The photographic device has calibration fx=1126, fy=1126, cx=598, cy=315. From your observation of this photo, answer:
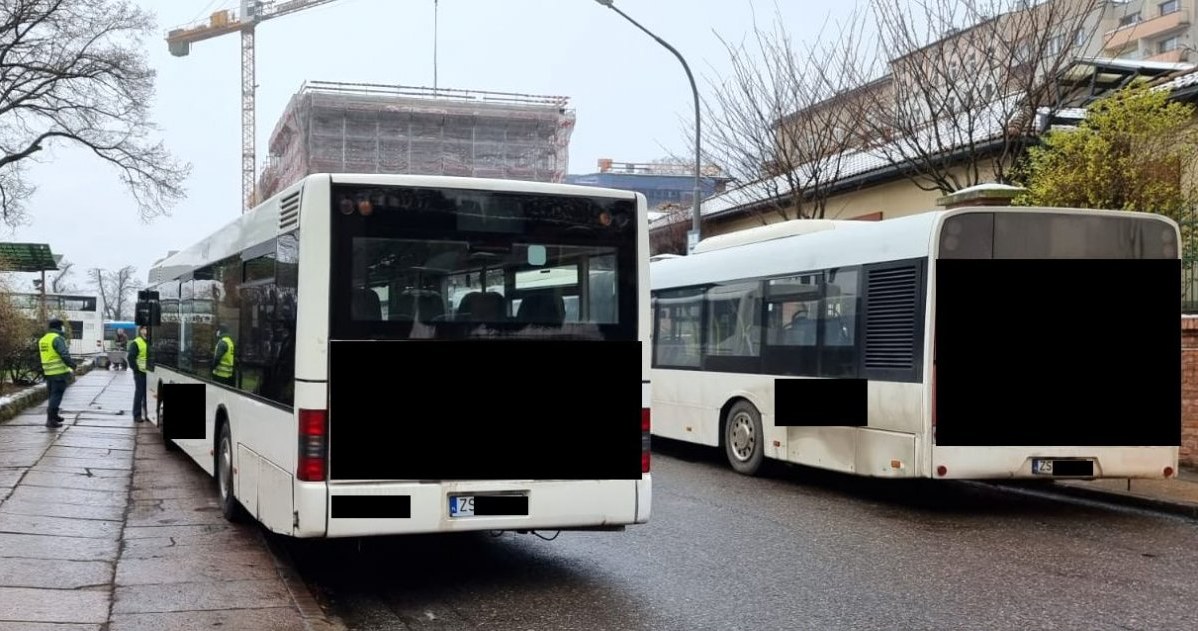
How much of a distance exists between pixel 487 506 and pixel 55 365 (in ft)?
39.3

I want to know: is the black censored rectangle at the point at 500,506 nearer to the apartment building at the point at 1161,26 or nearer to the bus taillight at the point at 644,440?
the bus taillight at the point at 644,440

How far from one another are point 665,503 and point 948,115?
11.5m

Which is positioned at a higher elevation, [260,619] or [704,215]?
[704,215]

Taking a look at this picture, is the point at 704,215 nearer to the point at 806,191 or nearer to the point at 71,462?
the point at 806,191

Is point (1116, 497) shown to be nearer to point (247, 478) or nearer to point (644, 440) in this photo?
point (644, 440)

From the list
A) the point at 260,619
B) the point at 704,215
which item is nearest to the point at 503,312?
the point at 260,619

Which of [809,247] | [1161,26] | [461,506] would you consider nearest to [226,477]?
[461,506]

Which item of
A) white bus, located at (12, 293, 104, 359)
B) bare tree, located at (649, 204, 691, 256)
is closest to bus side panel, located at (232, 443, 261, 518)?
bare tree, located at (649, 204, 691, 256)

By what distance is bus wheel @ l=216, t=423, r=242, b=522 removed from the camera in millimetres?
9148

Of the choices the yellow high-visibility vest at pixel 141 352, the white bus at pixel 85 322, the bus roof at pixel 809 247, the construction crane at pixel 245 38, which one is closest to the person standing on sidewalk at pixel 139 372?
the yellow high-visibility vest at pixel 141 352

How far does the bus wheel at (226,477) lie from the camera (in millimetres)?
9148

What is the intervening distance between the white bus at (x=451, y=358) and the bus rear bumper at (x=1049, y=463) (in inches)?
150

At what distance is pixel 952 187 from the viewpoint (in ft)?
69.4

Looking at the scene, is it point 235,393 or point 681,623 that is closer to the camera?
point 681,623
